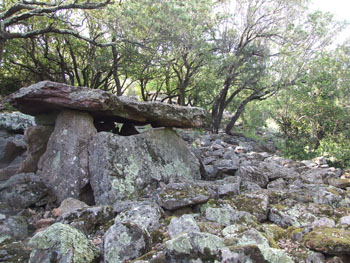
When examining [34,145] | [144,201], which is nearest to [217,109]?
[34,145]

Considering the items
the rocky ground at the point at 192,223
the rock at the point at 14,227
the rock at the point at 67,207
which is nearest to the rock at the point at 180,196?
the rocky ground at the point at 192,223

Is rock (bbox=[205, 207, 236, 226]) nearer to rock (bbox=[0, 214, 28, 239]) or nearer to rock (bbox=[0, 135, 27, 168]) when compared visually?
rock (bbox=[0, 214, 28, 239])

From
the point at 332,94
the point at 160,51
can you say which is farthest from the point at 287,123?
the point at 160,51

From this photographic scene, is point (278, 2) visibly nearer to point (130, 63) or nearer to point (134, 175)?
point (130, 63)

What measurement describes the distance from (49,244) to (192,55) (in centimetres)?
1209

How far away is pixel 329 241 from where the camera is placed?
8.83 ft

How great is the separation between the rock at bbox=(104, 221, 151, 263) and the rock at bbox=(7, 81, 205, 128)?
3.57 m

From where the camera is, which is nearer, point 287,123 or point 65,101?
point 65,101

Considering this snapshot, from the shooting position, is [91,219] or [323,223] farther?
[91,219]

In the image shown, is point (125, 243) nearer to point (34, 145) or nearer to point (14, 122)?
point (34, 145)

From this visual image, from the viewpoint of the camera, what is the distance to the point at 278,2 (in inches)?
538

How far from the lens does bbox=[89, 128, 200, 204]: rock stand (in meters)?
5.23

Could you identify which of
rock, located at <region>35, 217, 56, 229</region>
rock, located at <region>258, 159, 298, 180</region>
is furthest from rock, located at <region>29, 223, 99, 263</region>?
rock, located at <region>258, 159, 298, 180</region>

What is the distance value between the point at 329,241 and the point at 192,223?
4.41ft
